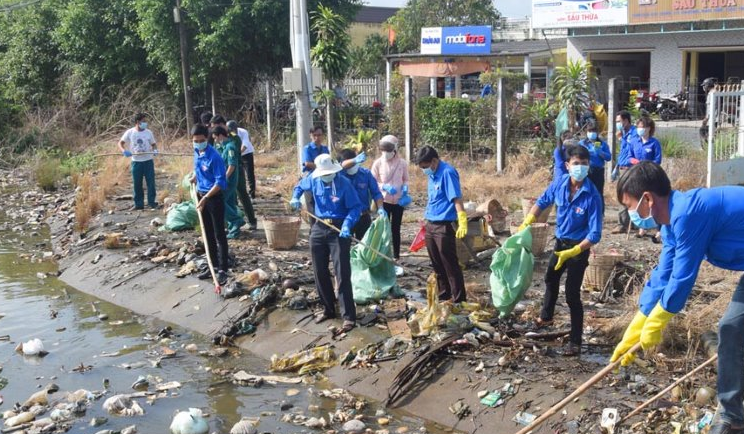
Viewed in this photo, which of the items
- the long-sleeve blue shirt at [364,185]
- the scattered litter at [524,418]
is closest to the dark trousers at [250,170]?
the long-sleeve blue shirt at [364,185]

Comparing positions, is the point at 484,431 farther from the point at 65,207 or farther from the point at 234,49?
the point at 234,49

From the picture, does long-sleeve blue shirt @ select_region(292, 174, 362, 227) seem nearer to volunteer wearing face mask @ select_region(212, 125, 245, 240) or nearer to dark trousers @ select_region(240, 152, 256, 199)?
volunteer wearing face mask @ select_region(212, 125, 245, 240)

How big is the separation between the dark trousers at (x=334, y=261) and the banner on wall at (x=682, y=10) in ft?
73.2

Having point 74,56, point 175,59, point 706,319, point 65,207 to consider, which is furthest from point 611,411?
point 74,56

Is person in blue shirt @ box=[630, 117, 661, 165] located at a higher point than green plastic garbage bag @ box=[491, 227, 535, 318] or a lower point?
higher

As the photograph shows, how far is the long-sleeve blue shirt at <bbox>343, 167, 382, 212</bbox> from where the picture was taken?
28.7ft

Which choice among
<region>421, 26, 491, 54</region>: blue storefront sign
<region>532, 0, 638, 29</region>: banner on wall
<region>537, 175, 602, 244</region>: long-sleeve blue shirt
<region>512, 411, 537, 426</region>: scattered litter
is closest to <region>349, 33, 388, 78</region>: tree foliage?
<region>421, 26, 491, 54</region>: blue storefront sign

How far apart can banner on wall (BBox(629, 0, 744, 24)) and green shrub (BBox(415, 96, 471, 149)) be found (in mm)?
13646

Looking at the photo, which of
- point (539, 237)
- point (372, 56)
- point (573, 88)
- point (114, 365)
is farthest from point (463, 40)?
point (114, 365)

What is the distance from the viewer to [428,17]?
42.7 metres

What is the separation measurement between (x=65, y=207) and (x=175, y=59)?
8858mm

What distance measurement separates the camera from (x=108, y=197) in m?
15.2

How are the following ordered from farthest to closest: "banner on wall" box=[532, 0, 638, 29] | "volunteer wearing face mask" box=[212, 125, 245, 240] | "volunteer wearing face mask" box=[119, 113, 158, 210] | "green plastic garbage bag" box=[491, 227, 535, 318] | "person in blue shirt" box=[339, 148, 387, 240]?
"banner on wall" box=[532, 0, 638, 29], "volunteer wearing face mask" box=[119, 113, 158, 210], "volunteer wearing face mask" box=[212, 125, 245, 240], "person in blue shirt" box=[339, 148, 387, 240], "green plastic garbage bag" box=[491, 227, 535, 318]

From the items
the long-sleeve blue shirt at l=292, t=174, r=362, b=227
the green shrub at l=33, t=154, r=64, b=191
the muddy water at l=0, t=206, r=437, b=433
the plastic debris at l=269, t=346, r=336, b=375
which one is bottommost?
the muddy water at l=0, t=206, r=437, b=433
